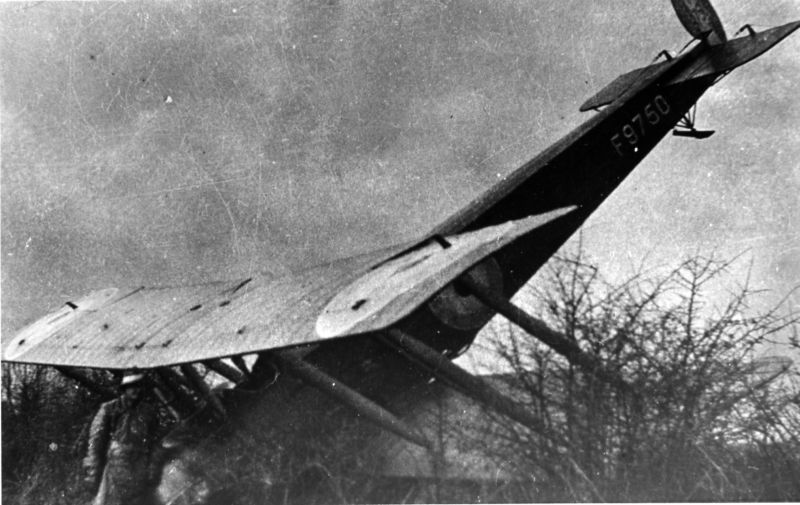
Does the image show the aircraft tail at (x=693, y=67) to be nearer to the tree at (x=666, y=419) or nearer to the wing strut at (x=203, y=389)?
the tree at (x=666, y=419)

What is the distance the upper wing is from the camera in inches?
140

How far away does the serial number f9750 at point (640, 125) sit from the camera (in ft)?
22.8

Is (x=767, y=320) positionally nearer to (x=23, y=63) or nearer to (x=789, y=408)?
(x=789, y=408)

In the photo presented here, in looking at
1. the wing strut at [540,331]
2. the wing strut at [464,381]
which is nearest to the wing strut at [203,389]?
the wing strut at [464,381]

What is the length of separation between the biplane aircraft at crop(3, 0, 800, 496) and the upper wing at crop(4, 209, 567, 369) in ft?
0.06

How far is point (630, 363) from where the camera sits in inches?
171

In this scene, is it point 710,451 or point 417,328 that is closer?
point 710,451

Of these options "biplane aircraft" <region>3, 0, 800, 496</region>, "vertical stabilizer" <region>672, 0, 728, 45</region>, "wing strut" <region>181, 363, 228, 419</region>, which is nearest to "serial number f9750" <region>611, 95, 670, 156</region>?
"biplane aircraft" <region>3, 0, 800, 496</region>

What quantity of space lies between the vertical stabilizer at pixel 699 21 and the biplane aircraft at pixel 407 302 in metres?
0.02

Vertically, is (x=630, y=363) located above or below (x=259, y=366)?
below

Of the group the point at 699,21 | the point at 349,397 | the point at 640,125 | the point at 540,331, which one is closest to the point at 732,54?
the point at 699,21

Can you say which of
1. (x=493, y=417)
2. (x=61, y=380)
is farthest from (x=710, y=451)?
(x=61, y=380)

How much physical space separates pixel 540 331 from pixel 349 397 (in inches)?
75.3

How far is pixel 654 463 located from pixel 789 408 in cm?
99
